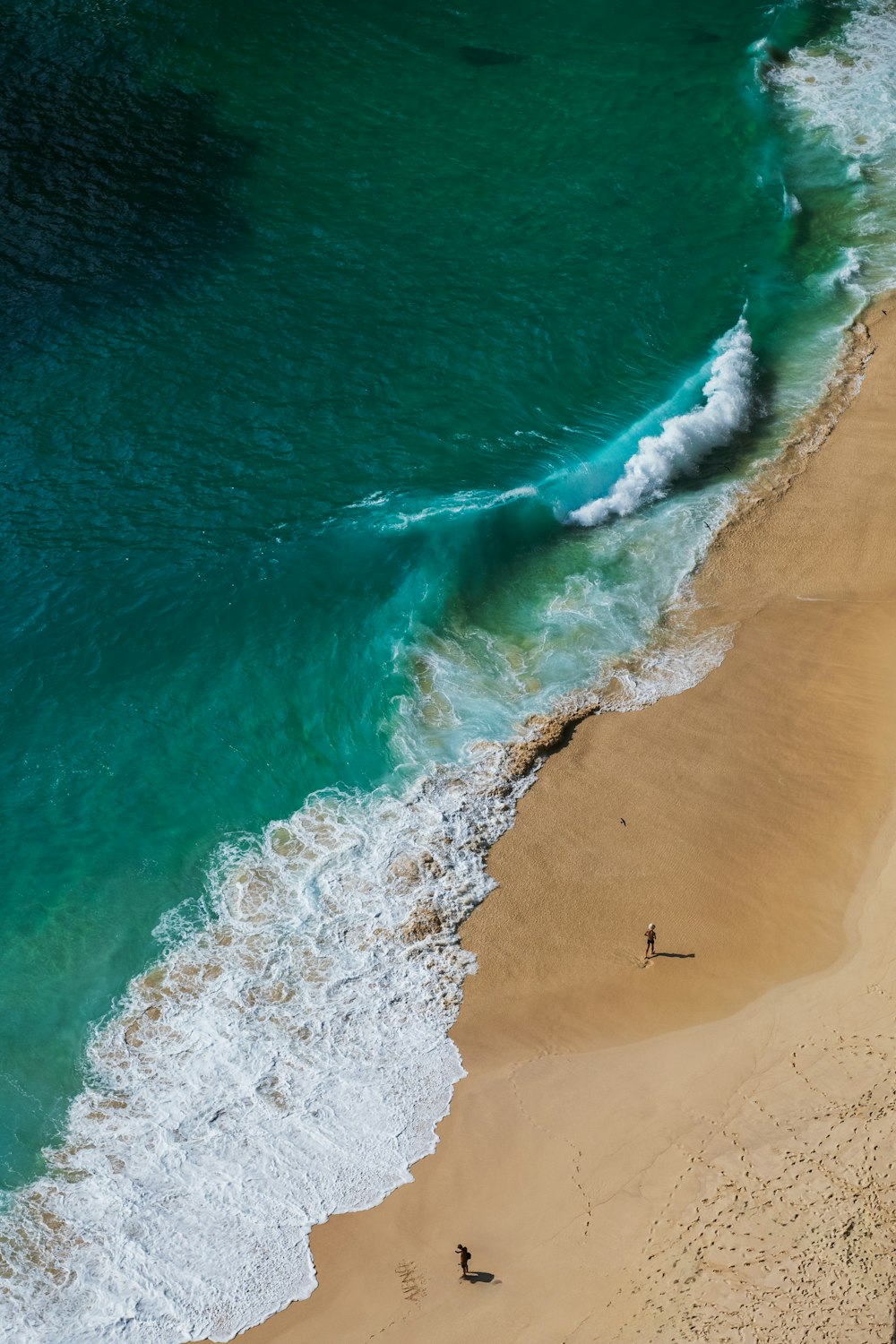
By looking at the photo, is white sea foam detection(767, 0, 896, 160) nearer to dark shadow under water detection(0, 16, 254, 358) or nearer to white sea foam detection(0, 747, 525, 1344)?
dark shadow under water detection(0, 16, 254, 358)

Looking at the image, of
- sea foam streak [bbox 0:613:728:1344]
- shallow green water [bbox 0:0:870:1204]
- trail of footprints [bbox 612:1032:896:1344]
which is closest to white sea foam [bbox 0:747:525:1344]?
sea foam streak [bbox 0:613:728:1344]

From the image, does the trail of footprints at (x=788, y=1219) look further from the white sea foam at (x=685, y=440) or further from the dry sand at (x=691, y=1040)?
the white sea foam at (x=685, y=440)

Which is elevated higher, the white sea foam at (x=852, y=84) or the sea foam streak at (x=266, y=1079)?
the white sea foam at (x=852, y=84)

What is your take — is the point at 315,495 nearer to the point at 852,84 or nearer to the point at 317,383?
the point at 317,383

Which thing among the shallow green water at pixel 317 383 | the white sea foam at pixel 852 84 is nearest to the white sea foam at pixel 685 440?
the shallow green water at pixel 317 383

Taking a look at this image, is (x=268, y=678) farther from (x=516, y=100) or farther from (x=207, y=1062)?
(x=516, y=100)

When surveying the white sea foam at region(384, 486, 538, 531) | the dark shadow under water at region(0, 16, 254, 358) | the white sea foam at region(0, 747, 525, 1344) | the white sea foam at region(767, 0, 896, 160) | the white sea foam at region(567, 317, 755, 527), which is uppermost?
the white sea foam at region(767, 0, 896, 160)

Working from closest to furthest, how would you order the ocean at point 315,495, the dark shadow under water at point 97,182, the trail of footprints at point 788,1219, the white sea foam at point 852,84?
the trail of footprints at point 788,1219
the ocean at point 315,495
the dark shadow under water at point 97,182
the white sea foam at point 852,84
